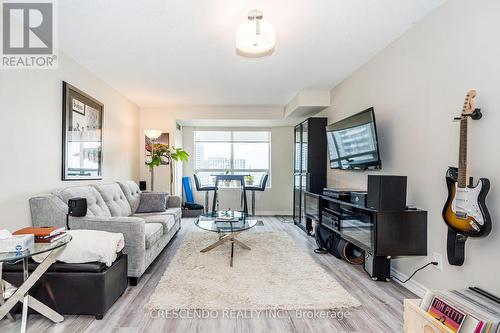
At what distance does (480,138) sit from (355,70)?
6.90 feet

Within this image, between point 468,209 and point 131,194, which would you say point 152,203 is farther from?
point 468,209

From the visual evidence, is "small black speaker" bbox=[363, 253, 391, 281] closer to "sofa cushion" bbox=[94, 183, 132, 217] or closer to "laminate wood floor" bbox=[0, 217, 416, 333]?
"laminate wood floor" bbox=[0, 217, 416, 333]

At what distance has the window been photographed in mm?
6711

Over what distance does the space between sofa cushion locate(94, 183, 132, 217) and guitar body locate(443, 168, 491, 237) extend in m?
3.47

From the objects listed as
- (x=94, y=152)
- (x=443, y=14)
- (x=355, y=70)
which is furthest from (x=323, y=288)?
(x=94, y=152)

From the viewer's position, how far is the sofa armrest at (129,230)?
8.22ft

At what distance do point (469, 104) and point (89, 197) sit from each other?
11.8 ft

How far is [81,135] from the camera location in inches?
132

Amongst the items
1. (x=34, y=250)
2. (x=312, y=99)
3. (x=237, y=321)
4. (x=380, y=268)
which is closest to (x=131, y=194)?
(x=34, y=250)

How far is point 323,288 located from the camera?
8.06ft

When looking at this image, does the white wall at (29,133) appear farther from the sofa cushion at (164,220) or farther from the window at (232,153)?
the window at (232,153)

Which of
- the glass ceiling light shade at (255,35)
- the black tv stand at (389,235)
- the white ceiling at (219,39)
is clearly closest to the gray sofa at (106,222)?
the white ceiling at (219,39)

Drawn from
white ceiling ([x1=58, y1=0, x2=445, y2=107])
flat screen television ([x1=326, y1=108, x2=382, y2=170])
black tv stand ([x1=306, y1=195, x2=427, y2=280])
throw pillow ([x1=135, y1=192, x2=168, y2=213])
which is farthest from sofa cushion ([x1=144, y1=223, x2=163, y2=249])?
flat screen television ([x1=326, y1=108, x2=382, y2=170])

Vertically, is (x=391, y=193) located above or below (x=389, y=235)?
above
